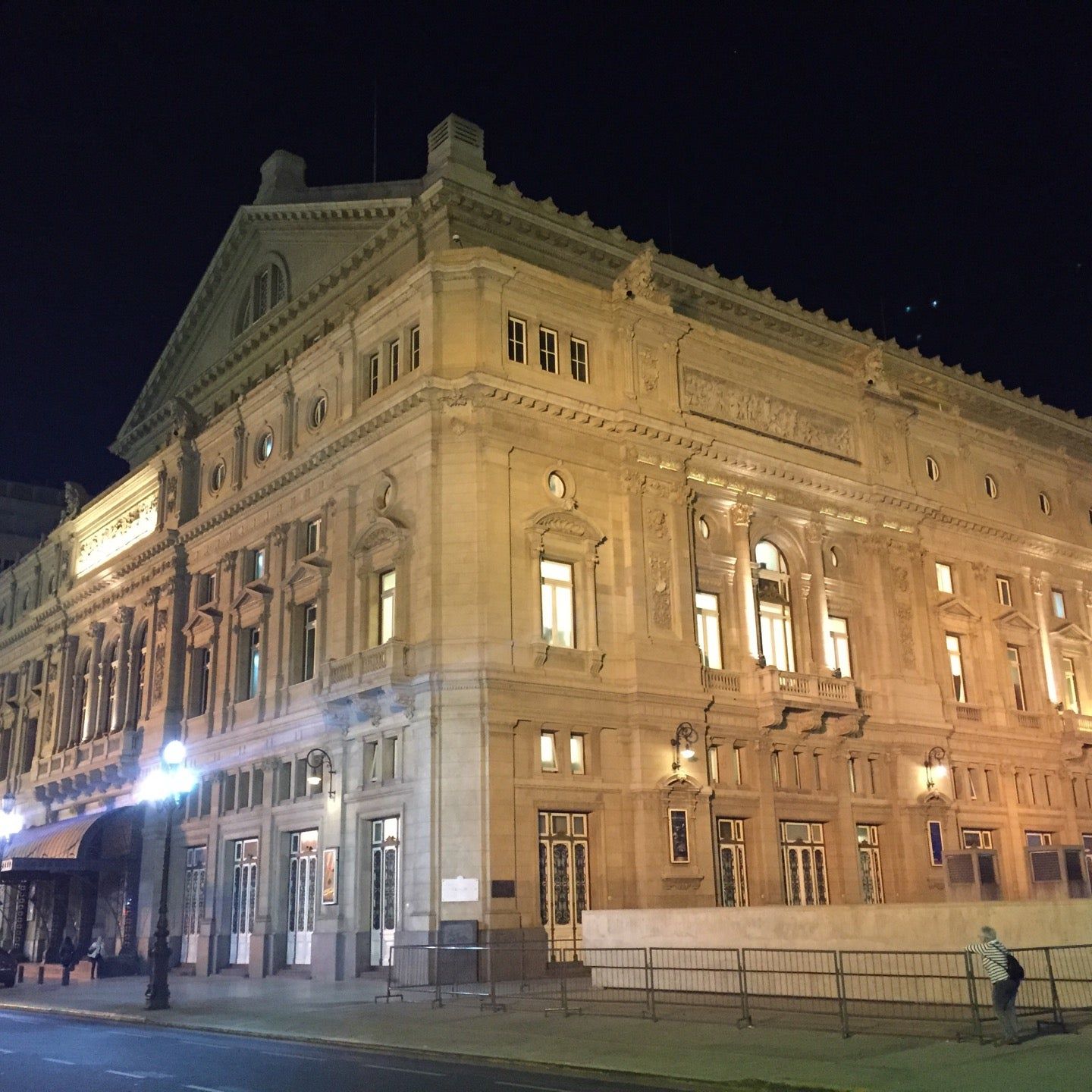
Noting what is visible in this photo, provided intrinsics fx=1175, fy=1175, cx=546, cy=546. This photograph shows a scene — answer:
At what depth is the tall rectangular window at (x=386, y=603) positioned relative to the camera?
3612cm

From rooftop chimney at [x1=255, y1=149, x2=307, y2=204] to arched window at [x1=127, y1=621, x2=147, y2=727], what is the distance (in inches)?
755

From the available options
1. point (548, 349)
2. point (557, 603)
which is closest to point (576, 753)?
point (557, 603)

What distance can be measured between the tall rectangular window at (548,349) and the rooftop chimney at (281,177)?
16.6 meters

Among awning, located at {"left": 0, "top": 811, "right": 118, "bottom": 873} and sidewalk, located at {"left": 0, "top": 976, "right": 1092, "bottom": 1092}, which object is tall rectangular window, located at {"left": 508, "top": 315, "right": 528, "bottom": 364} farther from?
awning, located at {"left": 0, "top": 811, "right": 118, "bottom": 873}

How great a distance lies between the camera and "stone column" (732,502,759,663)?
130ft

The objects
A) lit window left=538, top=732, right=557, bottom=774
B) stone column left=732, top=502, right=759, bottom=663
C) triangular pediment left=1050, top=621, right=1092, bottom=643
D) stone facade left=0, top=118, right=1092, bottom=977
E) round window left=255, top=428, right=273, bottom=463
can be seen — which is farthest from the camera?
triangular pediment left=1050, top=621, right=1092, bottom=643

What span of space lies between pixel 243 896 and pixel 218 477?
17.0 m

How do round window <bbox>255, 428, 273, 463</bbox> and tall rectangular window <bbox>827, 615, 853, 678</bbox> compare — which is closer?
tall rectangular window <bbox>827, 615, 853, 678</bbox>

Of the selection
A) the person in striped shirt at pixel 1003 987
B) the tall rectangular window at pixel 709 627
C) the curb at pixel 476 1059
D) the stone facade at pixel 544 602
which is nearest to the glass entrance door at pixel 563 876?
the stone facade at pixel 544 602

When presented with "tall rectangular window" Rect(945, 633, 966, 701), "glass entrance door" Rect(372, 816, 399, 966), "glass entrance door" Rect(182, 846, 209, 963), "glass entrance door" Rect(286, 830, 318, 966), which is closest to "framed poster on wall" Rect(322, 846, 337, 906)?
"glass entrance door" Rect(286, 830, 318, 966)

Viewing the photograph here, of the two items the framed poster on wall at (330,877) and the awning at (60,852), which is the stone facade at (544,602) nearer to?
the framed poster on wall at (330,877)

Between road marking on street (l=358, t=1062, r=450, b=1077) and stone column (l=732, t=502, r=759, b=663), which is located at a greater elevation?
stone column (l=732, t=502, r=759, b=663)

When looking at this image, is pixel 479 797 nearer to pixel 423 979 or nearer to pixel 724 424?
pixel 423 979

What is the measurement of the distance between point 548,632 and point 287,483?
12.7 m
